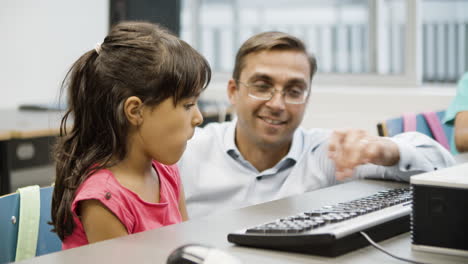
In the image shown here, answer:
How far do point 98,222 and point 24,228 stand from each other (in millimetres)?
181

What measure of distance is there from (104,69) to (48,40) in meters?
3.20

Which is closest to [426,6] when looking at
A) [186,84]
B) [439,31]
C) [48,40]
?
[439,31]

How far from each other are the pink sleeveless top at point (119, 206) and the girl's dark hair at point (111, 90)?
44 millimetres

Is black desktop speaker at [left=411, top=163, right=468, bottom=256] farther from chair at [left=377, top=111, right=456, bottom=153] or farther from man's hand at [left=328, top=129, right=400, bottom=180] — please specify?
chair at [left=377, top=111, right=456, bottom=153]

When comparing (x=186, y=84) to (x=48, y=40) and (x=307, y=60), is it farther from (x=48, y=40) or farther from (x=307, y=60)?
(x=48, y=40)

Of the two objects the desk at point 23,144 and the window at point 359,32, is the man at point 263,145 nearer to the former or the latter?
the desk at point 23,144

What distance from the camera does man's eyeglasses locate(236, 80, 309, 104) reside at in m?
1.77

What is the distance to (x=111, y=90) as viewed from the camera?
1.30m

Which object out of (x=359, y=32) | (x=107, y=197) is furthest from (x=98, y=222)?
(x=359, y=32)

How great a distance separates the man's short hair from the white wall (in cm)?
256

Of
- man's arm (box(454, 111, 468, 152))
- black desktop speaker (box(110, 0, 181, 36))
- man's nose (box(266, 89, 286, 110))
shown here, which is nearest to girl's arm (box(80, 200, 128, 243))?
man's nose (box(266, 89, 286, 110))

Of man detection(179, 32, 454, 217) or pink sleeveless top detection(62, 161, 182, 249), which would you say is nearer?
pink sleeveless top detection(62, 161, 182, 249)

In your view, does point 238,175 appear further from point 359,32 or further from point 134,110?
point 359,32

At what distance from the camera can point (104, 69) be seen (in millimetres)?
1299
